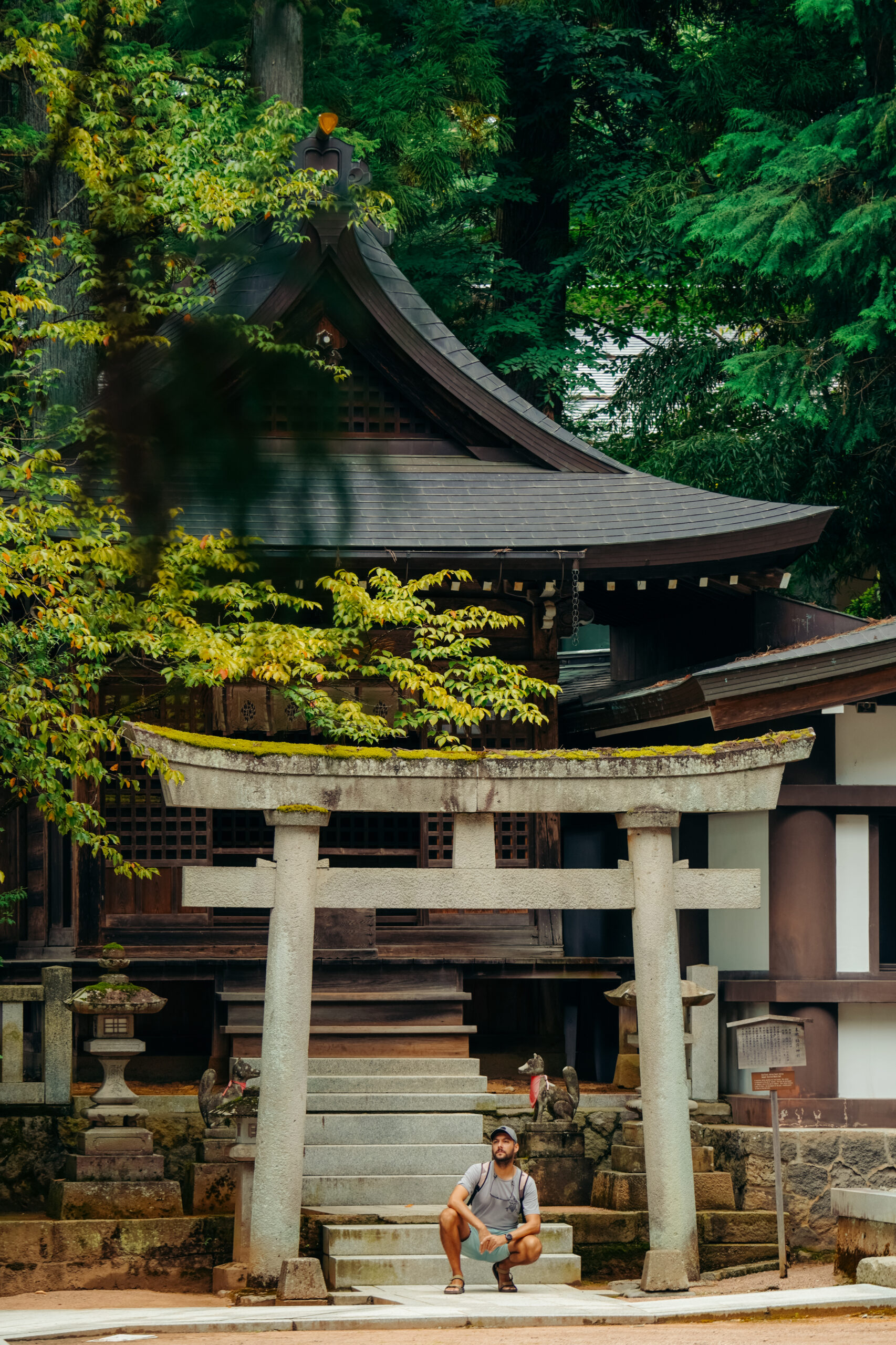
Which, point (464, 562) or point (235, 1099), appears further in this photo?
point (464, 562)

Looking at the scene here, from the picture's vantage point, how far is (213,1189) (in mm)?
11188

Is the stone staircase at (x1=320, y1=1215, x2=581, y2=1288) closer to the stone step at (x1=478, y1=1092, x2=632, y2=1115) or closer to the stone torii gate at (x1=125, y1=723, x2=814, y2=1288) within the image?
the stone torii gate at (x1=125, y1=723, x2=814, y2=1288)

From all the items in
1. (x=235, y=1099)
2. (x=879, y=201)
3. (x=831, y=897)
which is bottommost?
(x=235, y=1099)

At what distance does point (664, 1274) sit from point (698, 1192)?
1950mm

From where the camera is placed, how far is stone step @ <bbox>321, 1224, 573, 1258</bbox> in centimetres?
1013

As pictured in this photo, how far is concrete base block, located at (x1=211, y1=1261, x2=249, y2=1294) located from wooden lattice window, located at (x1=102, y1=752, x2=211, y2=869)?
368 centimetres

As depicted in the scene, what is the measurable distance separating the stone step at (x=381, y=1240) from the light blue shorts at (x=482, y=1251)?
1.44 ft

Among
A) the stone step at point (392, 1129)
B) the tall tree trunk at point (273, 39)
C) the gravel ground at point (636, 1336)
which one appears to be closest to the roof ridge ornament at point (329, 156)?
the stone step at point (392, 1129)

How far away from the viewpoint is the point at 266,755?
31.4 feet

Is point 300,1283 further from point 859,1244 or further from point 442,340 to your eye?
→ point 442,340

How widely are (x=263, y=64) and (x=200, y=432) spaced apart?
2.34ft

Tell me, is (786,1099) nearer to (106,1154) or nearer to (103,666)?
(106,1154)

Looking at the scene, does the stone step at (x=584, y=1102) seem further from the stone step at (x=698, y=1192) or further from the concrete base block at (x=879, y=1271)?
the concrete base block at (x=879, y=1271)

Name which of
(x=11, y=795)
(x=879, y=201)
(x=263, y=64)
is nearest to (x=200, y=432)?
(x=263, y=64)
